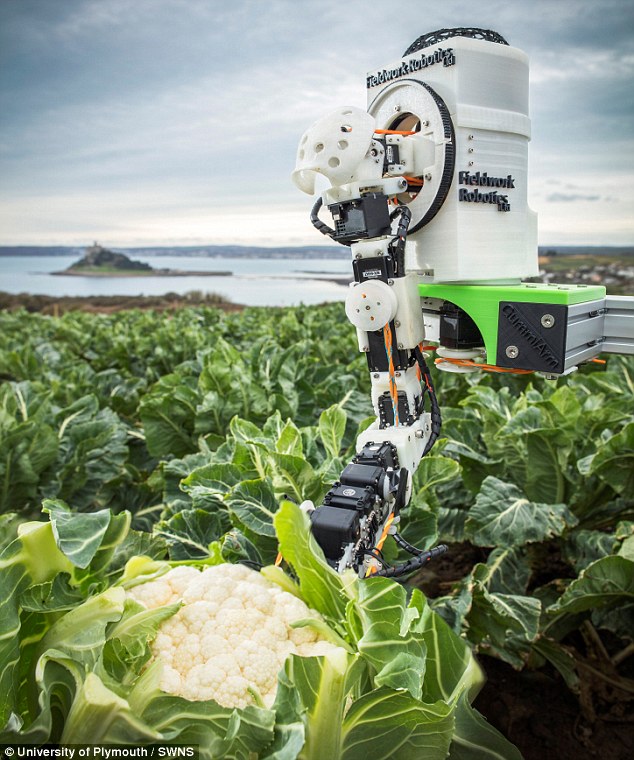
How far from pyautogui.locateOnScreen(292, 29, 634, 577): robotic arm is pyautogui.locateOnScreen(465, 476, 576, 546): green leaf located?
0.54 m

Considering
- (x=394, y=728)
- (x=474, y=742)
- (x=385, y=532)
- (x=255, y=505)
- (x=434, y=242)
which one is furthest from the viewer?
(x=434, y=242)

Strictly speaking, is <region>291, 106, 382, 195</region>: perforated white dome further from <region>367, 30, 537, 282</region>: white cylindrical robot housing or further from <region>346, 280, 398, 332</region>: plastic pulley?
<region>346, 280, 398, 332</region>: plastic pulley

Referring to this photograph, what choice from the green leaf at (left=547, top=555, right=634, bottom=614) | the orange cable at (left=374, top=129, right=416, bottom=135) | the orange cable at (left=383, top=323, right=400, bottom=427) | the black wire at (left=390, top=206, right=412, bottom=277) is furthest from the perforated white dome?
the green leaf at (left=547, top=555, right=634, bottom=614)

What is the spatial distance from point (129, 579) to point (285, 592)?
0.45 meters

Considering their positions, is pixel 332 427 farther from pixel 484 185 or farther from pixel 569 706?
pixel 569 706

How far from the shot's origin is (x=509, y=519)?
9.00ft

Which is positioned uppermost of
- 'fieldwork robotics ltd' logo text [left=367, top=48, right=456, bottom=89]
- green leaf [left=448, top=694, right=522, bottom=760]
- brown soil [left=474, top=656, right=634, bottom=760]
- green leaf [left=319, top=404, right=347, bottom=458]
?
'fieldwork robotics ltd' logo text [left=367, top=48, right=456, bottom=89]

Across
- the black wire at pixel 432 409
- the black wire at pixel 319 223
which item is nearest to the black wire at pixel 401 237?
the black wire at pixel 319 223

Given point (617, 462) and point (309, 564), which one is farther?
point (617, 462)

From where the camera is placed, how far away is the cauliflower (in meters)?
1.40

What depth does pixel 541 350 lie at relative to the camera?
7.09 ft

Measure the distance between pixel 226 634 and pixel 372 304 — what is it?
128 centimetres

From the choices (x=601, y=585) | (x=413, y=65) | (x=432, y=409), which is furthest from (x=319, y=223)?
(x=601, y=585)

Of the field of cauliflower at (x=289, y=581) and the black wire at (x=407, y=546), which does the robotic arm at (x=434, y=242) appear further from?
the field of cauliflower at (x=289, y=581)
